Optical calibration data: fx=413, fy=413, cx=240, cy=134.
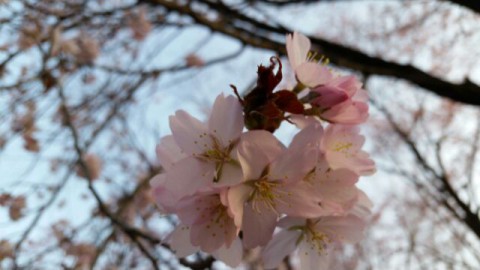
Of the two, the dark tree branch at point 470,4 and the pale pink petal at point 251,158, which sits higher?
the pale pink petal at point 251,158

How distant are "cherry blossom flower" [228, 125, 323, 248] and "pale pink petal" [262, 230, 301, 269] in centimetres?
19

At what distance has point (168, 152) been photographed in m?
0.99

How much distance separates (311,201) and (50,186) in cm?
219

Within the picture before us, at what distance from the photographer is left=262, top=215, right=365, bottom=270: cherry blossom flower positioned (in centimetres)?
104

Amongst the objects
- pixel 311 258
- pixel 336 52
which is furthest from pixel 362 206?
pixel 336 52

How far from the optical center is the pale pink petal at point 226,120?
89 centimetres

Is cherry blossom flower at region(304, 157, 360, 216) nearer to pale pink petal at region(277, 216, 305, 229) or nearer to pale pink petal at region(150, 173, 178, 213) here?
pale pink petal at region(277, 216, 305, 229)

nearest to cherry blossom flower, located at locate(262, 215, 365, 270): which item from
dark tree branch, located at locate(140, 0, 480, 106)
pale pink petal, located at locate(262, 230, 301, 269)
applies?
pale pink petal, located at locate(262, 230, 301, 269)

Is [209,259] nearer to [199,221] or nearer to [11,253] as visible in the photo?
[199,221]

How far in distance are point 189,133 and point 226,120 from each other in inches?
4.2

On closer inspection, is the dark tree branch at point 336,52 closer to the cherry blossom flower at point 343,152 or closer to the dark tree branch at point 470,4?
the dark tree branch at point 470,4

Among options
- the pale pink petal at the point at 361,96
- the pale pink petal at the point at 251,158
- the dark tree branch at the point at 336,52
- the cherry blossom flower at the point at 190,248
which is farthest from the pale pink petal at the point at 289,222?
the dark tree branch at the point at 336,52

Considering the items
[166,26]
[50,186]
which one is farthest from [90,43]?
[50,186]

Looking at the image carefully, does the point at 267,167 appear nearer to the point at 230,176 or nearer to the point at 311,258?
the point at 230,176
